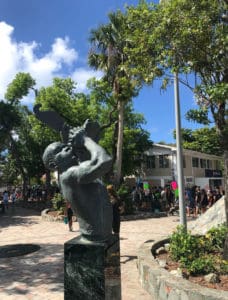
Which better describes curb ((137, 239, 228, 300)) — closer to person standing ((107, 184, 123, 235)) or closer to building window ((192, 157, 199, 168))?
person standing ((107, 184, 123, 235))

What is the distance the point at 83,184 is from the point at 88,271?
947mm

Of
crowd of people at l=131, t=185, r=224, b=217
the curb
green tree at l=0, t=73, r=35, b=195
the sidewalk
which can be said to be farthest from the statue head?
green tree at l=0, t=73, r=35, b=195

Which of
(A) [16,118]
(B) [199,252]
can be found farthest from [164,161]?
(B) [199,252]

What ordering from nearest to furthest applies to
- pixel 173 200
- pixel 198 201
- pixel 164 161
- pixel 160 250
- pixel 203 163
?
pixel 160 250 → pixel 198 201 → pixel 173 200 → pixel 164 161 → pixel 203 163

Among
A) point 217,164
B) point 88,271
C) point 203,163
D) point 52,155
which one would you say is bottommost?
point 88,271

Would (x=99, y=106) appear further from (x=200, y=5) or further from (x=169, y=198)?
(x=200, y=5)

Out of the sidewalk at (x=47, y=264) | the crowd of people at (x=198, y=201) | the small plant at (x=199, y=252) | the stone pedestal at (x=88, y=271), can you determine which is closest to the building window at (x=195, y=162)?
the crowd of people at (x=198, y=201)

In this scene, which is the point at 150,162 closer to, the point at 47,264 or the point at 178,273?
the point at 47,264

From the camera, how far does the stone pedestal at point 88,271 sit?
3.76 metres

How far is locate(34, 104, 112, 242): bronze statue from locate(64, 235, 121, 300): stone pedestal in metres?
0.18

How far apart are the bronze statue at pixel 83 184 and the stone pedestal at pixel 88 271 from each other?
18 centimetres

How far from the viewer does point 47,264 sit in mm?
8102

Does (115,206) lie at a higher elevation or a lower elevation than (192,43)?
lower

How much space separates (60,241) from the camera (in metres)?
11.0
